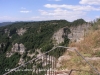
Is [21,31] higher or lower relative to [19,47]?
higher

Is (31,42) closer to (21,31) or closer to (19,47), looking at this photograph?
(19,47)

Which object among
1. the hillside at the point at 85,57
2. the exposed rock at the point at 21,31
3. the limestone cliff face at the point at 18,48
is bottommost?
the limestone cliff face at the point at 18,48

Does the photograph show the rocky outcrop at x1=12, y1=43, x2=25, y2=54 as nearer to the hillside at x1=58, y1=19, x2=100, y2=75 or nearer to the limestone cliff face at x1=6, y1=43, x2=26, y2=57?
the limestone cliff face at x1=6, y1=43, x2=26, y2=57

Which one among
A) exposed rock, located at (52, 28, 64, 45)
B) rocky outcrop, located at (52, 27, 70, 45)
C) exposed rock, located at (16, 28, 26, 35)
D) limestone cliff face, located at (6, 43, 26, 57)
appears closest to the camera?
rocky outcrop, located at (52, 27, 70, 45)

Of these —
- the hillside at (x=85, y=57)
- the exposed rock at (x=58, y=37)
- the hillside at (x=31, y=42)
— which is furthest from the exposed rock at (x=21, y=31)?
the hillside at (x=85, y=57)

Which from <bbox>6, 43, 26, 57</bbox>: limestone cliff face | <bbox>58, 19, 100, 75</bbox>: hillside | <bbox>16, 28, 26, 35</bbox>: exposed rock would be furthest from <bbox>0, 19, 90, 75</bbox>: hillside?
<bbox>58, 19, 100, 75</bbox>: hillside

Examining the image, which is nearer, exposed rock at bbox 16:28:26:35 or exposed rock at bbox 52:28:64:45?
exposed rock at bbox 52:28:64:45

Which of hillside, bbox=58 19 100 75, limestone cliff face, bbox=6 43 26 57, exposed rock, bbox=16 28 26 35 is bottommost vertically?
limestone cliff face, bbox=6 43 26 57

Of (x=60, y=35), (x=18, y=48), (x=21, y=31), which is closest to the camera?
(x=60, y=35)

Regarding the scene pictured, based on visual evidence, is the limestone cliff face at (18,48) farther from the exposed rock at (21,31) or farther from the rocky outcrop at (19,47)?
the exposed rock at (21,31)

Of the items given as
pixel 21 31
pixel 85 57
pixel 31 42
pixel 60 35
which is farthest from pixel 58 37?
pixel 85 57

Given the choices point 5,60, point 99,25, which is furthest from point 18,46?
point 99,25

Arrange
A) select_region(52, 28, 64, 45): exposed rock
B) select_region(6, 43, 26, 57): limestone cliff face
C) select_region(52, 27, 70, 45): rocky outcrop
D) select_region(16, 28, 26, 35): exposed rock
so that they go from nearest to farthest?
select_region(52, 27, 70, 45): rocky outcrop, select_region(52, 28, 64, 45): exposed rock, select_region(6, 43, 26, 57): limestone cliff face, select_region(16, 28, 26, 35): exposed rock

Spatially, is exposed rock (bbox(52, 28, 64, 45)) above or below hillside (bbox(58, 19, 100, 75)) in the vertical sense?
below
